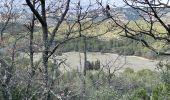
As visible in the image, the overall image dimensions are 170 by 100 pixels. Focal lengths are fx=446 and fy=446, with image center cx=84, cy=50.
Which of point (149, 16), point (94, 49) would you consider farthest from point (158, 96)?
point (94, 49)

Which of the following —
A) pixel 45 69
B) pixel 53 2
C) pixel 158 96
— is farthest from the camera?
pixel 158 96

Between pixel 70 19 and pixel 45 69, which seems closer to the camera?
pixel 45 69

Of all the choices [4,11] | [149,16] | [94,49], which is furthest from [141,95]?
[94,49]

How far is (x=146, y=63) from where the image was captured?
101438mm

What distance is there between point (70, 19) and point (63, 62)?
4.28 m

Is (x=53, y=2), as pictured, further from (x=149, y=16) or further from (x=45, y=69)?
(x=149, y=16)

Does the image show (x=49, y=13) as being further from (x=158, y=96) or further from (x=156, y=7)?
(x=156, y=7)

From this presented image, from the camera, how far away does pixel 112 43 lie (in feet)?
351

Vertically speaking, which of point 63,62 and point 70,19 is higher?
point 70,19

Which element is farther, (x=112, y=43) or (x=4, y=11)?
(x=112, y=43)

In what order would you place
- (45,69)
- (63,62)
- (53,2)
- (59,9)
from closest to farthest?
(63,62)
(45,69)
(59,9)
(53,2)

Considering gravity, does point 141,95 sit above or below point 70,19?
below

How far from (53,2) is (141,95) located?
7.96m

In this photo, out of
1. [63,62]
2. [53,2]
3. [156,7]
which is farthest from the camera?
[53,2]
